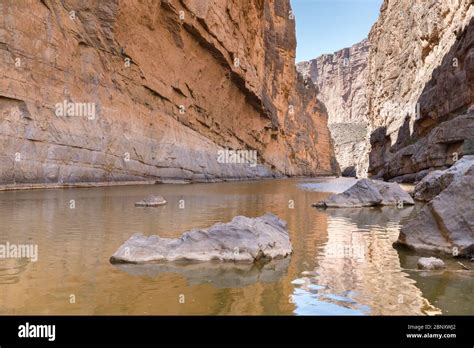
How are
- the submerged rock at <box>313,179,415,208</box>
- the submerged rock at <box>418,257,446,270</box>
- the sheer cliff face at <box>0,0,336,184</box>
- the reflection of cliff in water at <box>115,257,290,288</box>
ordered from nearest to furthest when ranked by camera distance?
1. the reflection of cliff in water at <box>115,257,290,288</box>
2. the submerged rock at <box>418,257,446,270</box>
3. the submerged rock at <box>313,179,415,208</box>
4. the sheer cliff face at <box>0,0,336,184</box>

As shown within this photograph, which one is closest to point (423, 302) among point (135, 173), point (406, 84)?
point (135, 173)

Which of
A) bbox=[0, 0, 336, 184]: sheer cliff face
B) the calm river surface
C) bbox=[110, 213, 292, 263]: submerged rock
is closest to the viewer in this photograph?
the calm river surface

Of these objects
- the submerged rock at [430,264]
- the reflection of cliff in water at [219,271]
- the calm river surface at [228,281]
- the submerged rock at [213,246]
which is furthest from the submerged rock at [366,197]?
the reflection of cliff in water at [219,271]

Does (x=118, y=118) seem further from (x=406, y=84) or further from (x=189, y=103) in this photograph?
(x=406, y=84)

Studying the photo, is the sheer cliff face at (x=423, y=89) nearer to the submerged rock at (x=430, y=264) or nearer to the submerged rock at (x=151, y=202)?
the submerged rock at (x=151, y=202)

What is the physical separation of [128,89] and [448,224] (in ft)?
92.1

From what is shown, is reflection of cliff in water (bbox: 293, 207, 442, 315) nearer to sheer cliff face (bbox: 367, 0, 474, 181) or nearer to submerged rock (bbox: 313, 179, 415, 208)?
submerged rock (bbox: 313, 179, 415, 208)

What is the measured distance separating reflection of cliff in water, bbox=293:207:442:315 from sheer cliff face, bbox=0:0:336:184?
63.4 feet

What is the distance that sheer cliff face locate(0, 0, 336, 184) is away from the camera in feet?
76.5

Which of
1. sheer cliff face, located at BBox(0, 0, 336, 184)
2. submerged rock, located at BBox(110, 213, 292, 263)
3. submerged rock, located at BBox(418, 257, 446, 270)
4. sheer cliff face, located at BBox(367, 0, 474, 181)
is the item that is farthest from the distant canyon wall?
submerged rock, located at BBox(110, 213, 292, 263)

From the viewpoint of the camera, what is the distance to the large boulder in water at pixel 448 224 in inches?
295

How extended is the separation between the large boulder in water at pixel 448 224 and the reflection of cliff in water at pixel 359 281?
0.57m

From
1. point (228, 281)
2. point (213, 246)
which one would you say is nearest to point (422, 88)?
point (213, 246)

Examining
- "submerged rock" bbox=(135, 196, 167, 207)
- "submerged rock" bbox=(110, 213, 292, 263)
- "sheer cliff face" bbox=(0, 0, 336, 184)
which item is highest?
"sheer cliff face" bbox=(0, 0, 336, 184)
